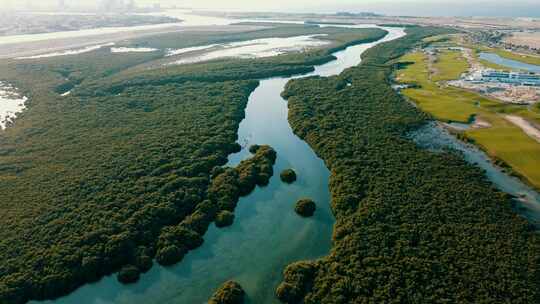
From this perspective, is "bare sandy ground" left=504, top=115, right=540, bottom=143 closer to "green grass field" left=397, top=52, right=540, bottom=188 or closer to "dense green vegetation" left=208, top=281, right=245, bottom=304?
"green grass field" left=397, top=52, right=540, bottom=188

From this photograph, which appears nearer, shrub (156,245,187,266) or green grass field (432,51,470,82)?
shrub (156,245,187,266)

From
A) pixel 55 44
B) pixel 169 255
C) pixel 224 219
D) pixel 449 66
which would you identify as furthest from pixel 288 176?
pixel 55 44

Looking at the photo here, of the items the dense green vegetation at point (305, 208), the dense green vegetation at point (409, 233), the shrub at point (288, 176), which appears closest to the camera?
the dense green vegetation at point (409, 233)

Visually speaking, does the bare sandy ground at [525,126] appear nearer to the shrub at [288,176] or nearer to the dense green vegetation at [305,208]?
the shrub at [288,176]

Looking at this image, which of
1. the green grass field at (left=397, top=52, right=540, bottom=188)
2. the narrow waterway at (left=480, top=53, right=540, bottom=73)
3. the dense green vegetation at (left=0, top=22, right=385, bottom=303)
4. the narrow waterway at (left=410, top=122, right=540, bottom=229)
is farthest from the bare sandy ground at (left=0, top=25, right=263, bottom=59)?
the narrow waterway at (left=480, top=53, right=540, bottom=73)

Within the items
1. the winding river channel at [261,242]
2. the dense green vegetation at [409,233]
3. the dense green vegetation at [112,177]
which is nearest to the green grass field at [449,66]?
the winding river channel at [261,242]

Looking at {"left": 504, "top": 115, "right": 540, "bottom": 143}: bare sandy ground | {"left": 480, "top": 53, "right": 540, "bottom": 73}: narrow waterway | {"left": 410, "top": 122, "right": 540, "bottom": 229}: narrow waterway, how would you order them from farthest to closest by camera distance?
{"left": 480, "top": 53, "right": 540, "bottom": 73}: narrow waterway, {"left": 504, "top": 115, "right": 540, "bottom": 143}: bare sandy ground, {"left": 410, "top": 122, "right": 540, "bottom": 229}: narrow waterway

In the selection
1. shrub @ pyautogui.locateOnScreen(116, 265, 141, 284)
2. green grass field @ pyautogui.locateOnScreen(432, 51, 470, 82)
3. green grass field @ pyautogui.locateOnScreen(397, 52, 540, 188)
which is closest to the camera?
shrub @ pyautogui.locateOnScreen(116, 265, 141, 284)
